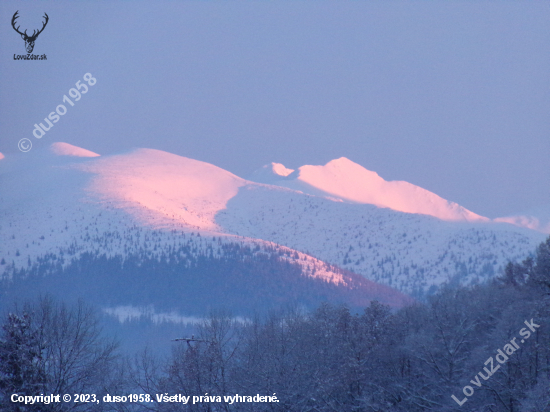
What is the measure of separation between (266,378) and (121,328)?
151 metres

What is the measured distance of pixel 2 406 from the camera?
127 ft

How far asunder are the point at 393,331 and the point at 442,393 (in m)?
11.1

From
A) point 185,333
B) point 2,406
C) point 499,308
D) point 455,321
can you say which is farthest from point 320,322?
point 185,333

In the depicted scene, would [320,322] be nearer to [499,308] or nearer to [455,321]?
[455,321]

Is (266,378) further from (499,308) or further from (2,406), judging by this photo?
(499,308)

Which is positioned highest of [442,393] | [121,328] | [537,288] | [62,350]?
[537,288]

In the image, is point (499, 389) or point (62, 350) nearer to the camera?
point (62, 350)

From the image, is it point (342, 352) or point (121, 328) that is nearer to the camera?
point (342, 352)

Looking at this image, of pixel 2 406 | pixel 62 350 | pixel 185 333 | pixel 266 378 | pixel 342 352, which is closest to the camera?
pixel 2 406

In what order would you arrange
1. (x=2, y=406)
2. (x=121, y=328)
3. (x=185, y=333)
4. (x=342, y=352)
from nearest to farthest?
(x=2, y=406)
(x=342, y=352)
(x=185, y=333)
(x=121, y=328)

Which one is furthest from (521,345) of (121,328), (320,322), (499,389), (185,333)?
(121,328)

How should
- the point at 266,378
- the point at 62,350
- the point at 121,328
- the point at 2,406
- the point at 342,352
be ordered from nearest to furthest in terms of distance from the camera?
the point at 2,406
the point at 62,350
the point at 266,378
the point at 342,352
the point at 121,328

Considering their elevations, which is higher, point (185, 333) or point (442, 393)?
point (442, 393)

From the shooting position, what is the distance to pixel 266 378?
172ft
